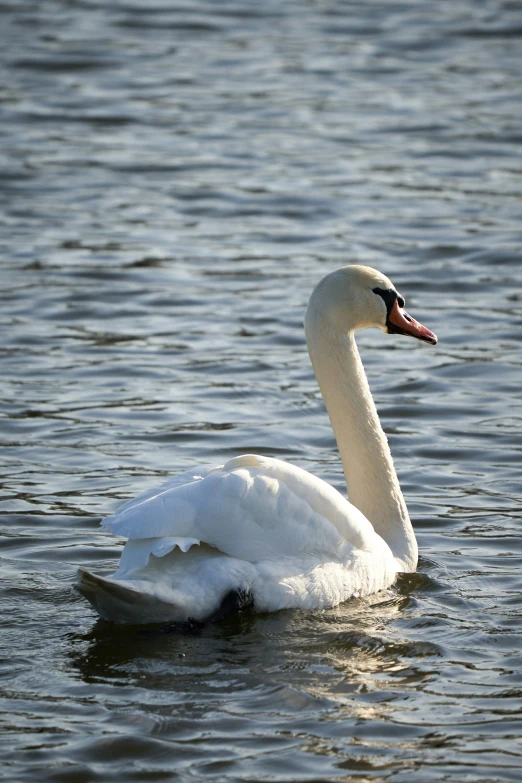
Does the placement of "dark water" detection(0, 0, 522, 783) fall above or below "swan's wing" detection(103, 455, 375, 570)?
below

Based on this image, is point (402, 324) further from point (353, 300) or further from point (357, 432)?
point (357, 432)

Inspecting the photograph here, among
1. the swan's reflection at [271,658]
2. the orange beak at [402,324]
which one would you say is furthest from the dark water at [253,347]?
the orange beak at [402,324]

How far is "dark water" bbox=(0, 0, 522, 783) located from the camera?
5457mm

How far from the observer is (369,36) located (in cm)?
2322

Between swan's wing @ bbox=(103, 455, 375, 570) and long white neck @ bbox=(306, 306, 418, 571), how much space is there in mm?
761

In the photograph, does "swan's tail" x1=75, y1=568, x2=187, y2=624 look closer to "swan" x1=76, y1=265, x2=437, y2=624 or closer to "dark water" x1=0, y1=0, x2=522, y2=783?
"swan" x1=76, y1=265, x2=437, y2=624

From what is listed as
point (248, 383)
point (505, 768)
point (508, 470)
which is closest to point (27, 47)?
point (248, 383)

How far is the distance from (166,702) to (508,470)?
146 inches

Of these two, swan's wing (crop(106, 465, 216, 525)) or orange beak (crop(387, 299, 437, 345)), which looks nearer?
swan's wing (crop(106, 465, 216, 525))

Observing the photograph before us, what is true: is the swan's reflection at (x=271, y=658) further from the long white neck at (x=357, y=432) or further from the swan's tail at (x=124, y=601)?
the long white neck at (x=357, y=432)

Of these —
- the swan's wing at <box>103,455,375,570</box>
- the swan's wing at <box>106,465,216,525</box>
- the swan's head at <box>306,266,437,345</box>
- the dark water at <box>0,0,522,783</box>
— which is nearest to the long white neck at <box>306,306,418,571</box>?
the swan's head at <box>306,266,437,345</box>

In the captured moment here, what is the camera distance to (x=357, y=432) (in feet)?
24.2

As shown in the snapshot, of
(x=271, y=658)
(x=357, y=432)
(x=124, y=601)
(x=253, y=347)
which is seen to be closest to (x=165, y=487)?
(x=124, y=601)

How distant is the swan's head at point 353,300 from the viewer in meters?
7.17
